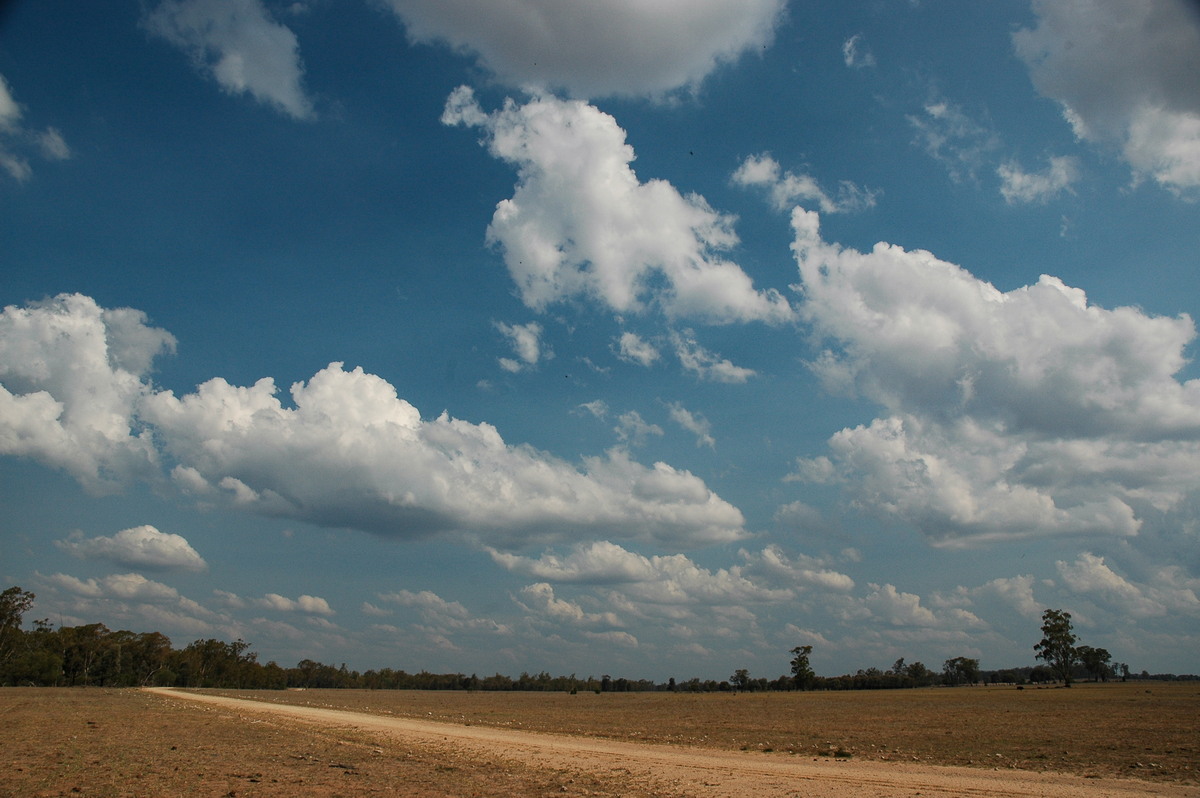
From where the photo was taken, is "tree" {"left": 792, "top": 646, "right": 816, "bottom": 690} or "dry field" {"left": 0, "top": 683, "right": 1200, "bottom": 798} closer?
"dry field" {"left": 0, "top": 683, "right": 1200, "bottom": 798}

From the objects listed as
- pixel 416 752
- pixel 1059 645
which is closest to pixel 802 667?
pixel 1059 645

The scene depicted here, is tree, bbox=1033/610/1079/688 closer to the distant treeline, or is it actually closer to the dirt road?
the distant treeline

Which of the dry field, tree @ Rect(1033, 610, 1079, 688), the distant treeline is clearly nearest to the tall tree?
the distant treeline

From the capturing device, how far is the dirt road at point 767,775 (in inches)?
653

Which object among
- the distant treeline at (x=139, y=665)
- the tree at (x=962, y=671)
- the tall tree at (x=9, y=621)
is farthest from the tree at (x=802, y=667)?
the tall tree at (x=9, y=621)

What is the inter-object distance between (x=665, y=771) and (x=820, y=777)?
4514 millimetres

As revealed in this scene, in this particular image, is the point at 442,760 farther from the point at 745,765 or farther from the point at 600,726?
the point at 600,726

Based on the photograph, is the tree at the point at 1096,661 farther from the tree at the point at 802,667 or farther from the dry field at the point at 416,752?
the dry field at the point at 416,752

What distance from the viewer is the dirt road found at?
16.6 meters

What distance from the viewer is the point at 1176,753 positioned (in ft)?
76.8

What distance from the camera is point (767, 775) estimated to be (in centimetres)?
1934

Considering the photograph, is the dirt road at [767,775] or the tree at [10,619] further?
the tree at [10,619]

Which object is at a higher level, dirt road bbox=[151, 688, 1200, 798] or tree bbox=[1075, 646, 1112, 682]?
dirt road bbox=[151, 688, 1200, 798]

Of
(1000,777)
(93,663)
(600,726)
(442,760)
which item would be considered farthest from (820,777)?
(93,663)
